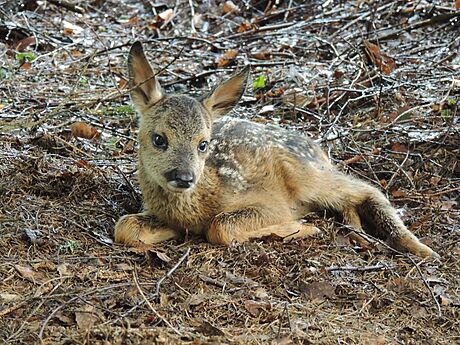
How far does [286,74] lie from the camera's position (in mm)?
9336

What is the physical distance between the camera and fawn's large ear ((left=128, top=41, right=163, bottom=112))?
5.53m

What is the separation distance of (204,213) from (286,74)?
4.20 m

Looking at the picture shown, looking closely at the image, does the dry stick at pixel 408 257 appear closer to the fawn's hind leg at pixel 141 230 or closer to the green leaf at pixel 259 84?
the fawn's hind leg at pixel 141 230

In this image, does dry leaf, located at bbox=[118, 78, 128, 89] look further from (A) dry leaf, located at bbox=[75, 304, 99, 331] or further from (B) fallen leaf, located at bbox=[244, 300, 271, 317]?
(A) dry leaf, located at bbox=[75, 304, 99, 331]

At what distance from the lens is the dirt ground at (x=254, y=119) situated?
13.5 feet

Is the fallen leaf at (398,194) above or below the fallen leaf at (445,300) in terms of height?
below

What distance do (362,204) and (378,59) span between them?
3.48 metres

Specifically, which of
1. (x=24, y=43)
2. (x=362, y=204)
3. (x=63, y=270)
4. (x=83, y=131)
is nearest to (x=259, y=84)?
(x=83, y=131)

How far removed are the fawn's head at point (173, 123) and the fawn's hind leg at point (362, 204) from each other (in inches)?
45.3

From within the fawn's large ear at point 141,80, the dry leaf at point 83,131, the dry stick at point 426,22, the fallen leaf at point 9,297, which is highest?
the fawn's large ear at point 141,80

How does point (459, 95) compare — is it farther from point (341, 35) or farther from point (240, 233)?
point (240, 233)

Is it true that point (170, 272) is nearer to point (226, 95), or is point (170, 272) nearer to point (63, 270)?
point (63, 270)

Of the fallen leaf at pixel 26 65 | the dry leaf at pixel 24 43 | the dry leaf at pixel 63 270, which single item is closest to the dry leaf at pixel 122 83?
the fallen leaf at pixel 26 65

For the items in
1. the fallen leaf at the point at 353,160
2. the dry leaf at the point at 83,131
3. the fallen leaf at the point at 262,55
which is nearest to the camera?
the fallen leaf at the point at 353,160
